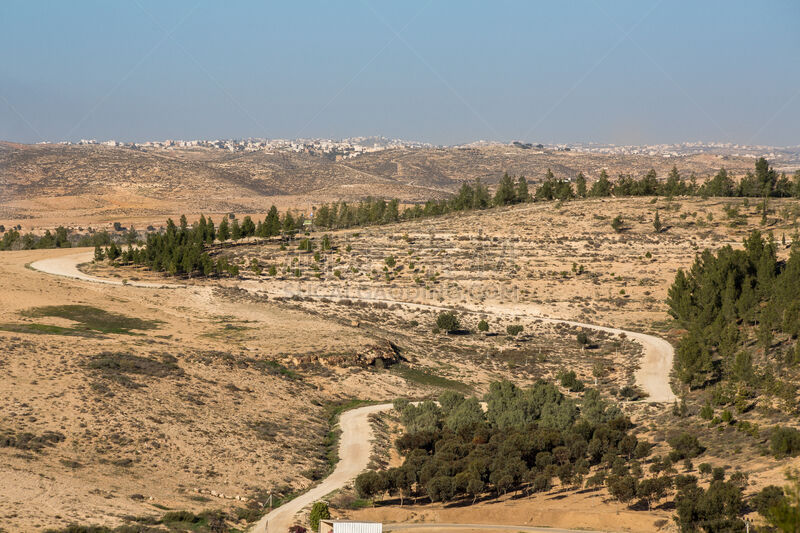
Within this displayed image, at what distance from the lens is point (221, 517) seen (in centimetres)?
3366

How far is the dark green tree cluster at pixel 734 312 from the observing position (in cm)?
5447

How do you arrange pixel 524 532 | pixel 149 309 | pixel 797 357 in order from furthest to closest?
pixel 149 309 → pixel 797 357 → pixel 524 532

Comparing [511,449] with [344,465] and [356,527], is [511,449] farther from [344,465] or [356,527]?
[356,527]

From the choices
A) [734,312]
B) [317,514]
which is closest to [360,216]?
[734,312]

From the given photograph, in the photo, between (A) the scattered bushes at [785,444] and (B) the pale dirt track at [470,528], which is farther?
(A) the scattered bushes at [785,444]

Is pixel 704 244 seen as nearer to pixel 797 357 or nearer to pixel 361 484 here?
pixel 797 357

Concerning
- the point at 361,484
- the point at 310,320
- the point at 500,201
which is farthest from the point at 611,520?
the point at 500,201

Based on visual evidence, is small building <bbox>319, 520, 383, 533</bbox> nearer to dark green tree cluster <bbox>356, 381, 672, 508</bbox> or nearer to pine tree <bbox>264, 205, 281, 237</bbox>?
dark green tree cluster <bbox>356, 381, 672, 508</bbox>

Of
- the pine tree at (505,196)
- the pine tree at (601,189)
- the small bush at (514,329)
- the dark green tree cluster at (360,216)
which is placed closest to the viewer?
the small bush at (514,329)

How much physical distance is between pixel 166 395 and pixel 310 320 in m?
27.7

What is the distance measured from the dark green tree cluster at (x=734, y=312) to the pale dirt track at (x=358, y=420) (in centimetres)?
219

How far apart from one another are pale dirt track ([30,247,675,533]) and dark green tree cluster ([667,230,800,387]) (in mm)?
2192

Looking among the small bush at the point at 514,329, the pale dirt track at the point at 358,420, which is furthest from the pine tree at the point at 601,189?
the small bush at the point at 514,329

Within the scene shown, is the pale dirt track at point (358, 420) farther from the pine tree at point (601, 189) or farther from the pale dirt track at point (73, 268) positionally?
the pine tree at point (601, 189)
